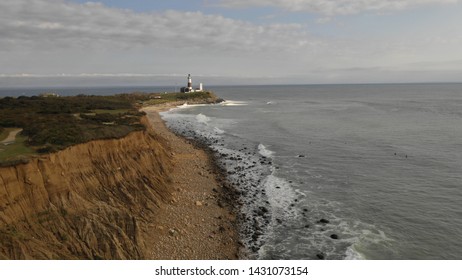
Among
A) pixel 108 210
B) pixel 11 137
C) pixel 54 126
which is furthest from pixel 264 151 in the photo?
pixel 11 137

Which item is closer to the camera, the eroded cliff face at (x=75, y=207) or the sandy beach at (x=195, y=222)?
the eroded cliff face at (x=75, y=207)

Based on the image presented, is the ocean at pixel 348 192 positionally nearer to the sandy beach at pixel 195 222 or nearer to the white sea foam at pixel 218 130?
the sandy beach at pixel 195 222

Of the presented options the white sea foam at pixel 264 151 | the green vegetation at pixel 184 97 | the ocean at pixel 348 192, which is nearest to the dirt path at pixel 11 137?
the ocean at pixel 348 192

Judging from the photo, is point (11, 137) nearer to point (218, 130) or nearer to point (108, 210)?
point (108, 210)

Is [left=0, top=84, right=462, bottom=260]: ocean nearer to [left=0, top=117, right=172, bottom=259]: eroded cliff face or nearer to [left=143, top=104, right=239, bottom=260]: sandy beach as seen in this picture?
[left=143, top=104, right=239, bottom=260]: sandy beach

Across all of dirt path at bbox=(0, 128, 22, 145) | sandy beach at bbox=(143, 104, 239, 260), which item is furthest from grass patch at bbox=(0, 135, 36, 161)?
sandy beach at bbox=(143, 104, 239, 260)

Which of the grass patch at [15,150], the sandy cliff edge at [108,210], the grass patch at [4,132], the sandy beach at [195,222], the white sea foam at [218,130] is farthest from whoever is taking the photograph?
the white sea foam at [218,130]

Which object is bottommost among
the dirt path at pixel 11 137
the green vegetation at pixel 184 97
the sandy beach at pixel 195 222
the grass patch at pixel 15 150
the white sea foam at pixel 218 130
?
the sandy beach at pixel 195 222
